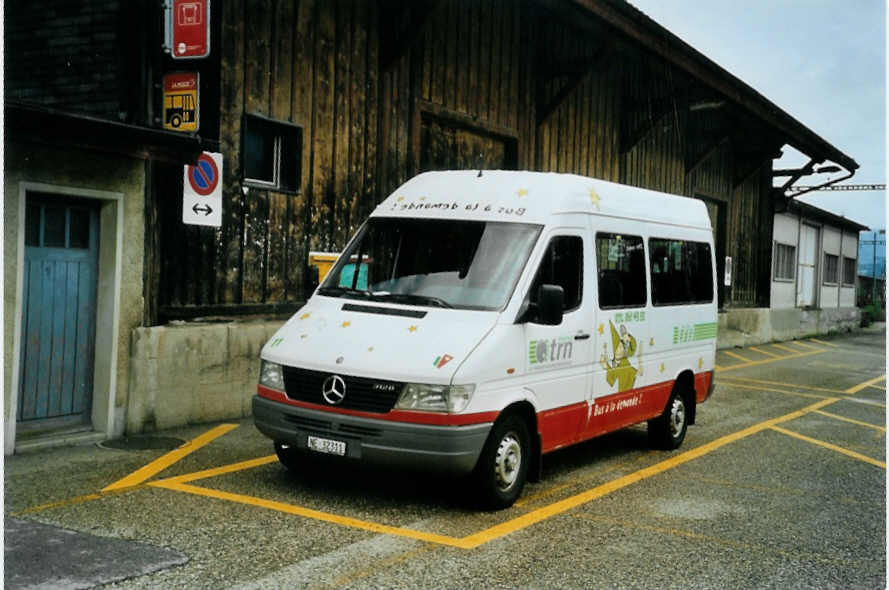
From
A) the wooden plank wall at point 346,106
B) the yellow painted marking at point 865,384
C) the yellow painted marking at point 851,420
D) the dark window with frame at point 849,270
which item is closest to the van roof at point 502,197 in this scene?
the wooden plank wall at point 346,106

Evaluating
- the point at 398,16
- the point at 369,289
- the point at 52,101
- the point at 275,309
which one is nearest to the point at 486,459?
the point at 369,289

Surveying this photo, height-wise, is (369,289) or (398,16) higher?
(398,16)

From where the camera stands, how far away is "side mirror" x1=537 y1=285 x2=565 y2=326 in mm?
6910

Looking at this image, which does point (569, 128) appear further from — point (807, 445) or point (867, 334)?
point (867, 334)

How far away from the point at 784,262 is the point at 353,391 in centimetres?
2837

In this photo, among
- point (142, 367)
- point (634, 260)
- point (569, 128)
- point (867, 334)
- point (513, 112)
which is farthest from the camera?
point (867, 334)

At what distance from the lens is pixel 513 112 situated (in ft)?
55.3

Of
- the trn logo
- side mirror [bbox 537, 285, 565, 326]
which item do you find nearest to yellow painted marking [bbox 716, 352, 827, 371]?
the trn logo

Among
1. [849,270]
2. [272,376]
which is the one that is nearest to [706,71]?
[272,376]

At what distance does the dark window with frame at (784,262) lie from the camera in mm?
31484

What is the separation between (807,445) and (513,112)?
8616mm

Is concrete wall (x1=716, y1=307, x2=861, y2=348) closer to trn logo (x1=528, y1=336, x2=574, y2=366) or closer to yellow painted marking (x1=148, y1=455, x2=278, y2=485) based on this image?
trn logo (x1=528, y1=336, x2=574, y2=366)

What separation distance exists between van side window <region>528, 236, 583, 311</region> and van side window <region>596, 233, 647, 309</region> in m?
0.34

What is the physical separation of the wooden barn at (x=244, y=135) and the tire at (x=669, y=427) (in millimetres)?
4653
